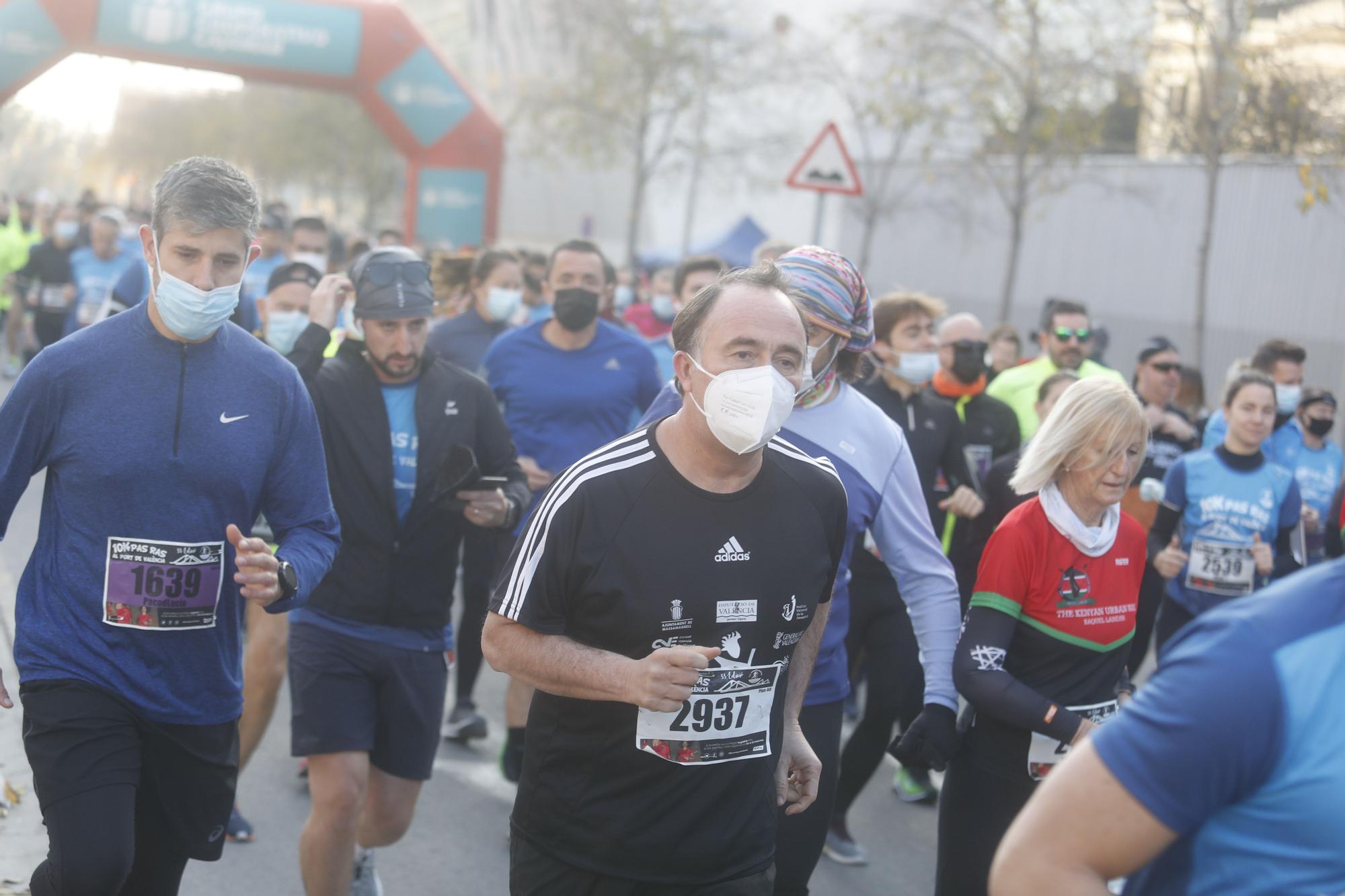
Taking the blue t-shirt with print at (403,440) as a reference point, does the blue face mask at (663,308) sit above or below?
Result: above

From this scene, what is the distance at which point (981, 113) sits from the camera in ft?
67.1

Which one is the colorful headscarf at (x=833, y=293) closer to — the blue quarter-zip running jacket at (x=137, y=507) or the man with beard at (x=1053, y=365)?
the blue quarter-zip running jacket at (x=137, y=507)

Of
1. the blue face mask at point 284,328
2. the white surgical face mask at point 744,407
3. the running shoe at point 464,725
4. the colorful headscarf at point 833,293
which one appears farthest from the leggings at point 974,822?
the blue face mask at point 284,328

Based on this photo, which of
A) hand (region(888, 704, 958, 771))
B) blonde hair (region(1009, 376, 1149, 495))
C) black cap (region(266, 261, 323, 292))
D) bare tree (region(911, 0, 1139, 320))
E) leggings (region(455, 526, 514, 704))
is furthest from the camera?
bare tree (region(911, 0, 1139, 320))

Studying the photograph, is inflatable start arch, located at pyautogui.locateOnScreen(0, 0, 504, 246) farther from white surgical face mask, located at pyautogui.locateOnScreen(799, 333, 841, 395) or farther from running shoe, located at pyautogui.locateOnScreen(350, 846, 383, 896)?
white surgical face mask, located at pyautogui.locateOnScreen(799, 333, 841, 395)

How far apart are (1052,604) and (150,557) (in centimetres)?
222

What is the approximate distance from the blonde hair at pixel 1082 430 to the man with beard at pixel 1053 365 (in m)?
3.95

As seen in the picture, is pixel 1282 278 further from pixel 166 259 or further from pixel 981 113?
pixel 166 259

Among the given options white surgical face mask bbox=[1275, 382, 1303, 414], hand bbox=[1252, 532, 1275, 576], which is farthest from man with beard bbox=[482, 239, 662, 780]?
white surgical face mask bbox=[1275, 382, 1303, 414]

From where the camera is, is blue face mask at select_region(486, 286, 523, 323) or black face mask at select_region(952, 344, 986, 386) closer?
black face mask at select_region(952, 344, 986, 386)

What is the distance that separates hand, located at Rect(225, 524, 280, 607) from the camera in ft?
10.8

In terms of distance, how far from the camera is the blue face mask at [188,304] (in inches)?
133

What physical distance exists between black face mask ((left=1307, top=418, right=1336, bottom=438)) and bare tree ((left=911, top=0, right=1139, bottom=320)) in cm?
965

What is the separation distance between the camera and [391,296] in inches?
184
